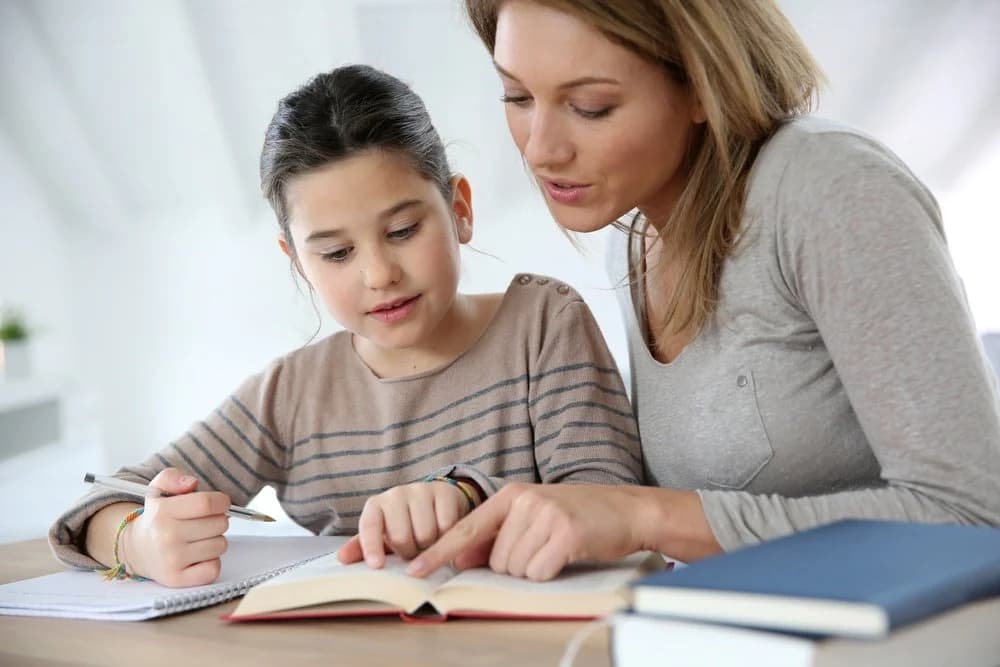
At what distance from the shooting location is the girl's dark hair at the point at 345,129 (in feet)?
4.59

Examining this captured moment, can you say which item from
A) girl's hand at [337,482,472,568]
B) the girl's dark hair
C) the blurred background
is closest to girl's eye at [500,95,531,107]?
the girl's dark hair

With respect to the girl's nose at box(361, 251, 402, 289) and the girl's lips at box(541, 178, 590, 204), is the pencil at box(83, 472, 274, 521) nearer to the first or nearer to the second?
the girl's nose at box(361, 251, 402, 289)

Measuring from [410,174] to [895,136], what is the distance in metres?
2.05

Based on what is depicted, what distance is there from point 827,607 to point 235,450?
3.32 feet

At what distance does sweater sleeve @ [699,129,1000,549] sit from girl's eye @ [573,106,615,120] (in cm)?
22

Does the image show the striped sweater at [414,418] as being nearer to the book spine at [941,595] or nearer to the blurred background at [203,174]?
the book spine at [941,595]

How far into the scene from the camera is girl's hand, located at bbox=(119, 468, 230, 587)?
1.14 meters

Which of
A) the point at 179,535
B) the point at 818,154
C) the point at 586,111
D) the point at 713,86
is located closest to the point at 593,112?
the point at 586,111

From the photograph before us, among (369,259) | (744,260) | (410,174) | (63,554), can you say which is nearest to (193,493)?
(63,554)

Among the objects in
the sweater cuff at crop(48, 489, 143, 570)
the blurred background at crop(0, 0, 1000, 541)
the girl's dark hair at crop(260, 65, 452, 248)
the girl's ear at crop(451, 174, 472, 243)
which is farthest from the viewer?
the blurred background at crop(0, 0, 1000, 541)

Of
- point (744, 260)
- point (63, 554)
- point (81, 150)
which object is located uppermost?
point (81, 150)

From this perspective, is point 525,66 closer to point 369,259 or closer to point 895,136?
point 369,259

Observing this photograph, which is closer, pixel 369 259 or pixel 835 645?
pixel 835 645

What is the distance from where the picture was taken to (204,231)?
4.05 meters
